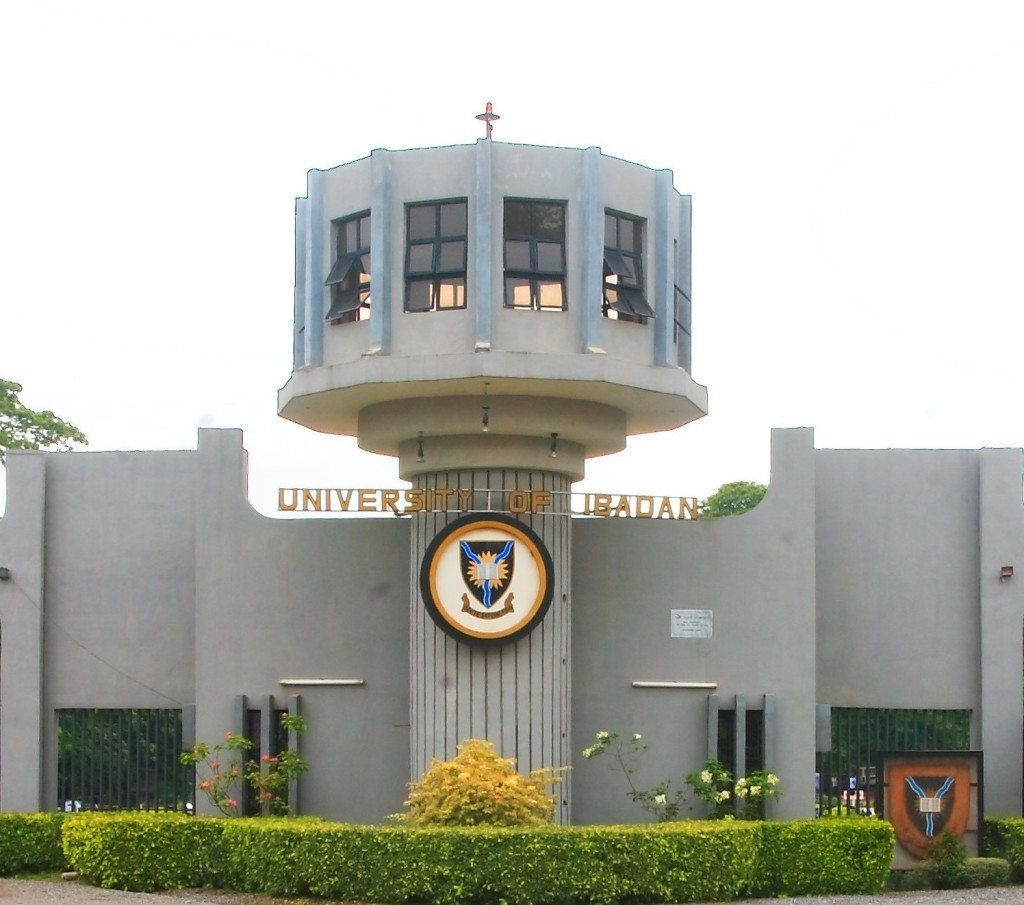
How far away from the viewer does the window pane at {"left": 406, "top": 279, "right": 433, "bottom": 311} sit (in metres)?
23.6

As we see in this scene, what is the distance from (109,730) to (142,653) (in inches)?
57.1

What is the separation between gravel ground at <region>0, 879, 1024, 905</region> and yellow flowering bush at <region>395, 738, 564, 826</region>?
6.41 ft

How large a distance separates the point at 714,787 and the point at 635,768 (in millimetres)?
1265

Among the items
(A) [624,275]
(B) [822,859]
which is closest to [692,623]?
(B) [822,859]

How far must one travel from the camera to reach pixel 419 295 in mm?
23609

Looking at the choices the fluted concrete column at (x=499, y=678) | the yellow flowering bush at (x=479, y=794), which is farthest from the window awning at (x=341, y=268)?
the yellow flowering bush at (x=479, y=794)

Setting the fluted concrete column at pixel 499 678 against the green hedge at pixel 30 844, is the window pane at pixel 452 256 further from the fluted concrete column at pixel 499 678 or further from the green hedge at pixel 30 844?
the green hedge at pixel 30 844

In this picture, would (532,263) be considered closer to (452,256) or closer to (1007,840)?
(452,256)

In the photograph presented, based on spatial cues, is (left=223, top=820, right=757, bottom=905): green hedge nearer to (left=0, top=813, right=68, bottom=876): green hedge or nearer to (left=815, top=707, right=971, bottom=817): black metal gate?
(left=815, top=707, right=971, bottom=817): black metal gate

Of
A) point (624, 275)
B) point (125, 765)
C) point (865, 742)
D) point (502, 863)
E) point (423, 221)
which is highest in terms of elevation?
point (423, 221)

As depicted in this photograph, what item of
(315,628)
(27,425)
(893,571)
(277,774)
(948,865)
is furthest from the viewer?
(27,425)

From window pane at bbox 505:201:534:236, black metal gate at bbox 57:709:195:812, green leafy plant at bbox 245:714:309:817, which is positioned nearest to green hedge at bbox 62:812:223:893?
green leafy plant at bbox 245:714:309:817

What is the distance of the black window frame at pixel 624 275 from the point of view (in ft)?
77.8

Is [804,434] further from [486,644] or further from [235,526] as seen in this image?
[235,526]
